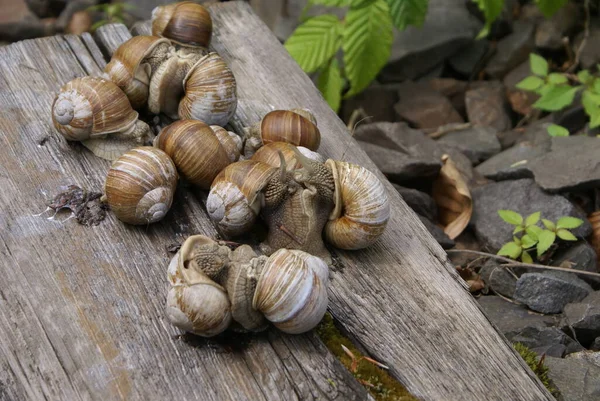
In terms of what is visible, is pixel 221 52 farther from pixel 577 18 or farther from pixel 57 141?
pixel 577 18

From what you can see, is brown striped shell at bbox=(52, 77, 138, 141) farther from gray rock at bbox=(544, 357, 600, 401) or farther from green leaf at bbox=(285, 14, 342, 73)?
gray rock at bbox=(544, 357, 600, 401)

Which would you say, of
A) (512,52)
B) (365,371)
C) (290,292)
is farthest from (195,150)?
(512,52)

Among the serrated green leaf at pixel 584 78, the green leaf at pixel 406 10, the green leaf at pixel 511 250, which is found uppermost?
the green leaf at pixel 406 10

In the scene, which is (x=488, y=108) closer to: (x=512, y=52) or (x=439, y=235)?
(x=512, y=52)

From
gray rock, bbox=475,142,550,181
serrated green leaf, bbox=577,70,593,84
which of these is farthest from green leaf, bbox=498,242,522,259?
serrated green leaf, bbox=577,70,593,84

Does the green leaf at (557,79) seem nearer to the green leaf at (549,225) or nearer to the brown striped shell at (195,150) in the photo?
the green leaf at (549,225)

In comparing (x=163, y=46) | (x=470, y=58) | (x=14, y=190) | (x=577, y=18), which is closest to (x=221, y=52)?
(x=163, y=46)

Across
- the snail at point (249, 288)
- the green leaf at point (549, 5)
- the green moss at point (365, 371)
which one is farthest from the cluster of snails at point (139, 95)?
the green leaf at point (549, 5)

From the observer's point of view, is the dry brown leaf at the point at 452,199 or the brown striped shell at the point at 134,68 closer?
the brown striped shell at the point at 134,68
